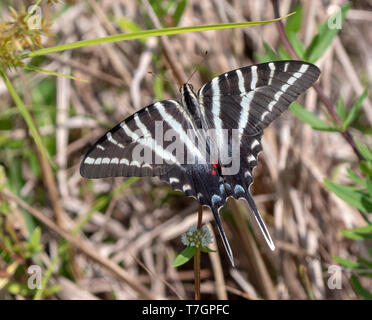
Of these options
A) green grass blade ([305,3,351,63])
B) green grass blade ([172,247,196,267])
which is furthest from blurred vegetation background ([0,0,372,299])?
green grass blade ([172,247,196,267])

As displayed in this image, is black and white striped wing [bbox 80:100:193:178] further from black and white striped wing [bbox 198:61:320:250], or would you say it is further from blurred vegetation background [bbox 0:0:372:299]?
blurred vegetation background [bbox 0:0:372:299]

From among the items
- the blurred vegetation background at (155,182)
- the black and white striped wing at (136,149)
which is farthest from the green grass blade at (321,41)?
the black and white striped wing at (136,149)

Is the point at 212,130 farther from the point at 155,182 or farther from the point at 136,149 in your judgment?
the point at 155,182

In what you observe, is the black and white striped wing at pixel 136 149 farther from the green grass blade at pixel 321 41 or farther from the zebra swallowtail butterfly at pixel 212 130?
the green grass blade at pixel 321 41

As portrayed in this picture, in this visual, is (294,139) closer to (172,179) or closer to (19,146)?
(172,179)

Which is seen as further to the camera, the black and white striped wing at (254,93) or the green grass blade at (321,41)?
the green grass blade at (321,41)

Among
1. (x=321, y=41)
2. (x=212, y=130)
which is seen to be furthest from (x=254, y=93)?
(x=321, y=41)
